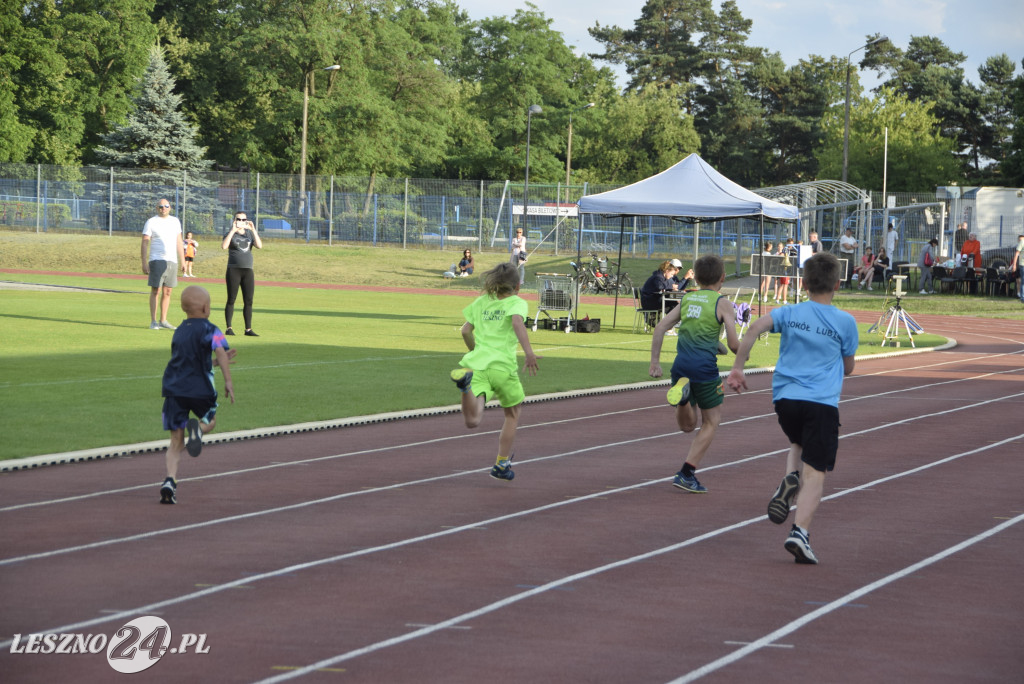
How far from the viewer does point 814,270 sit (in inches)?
276

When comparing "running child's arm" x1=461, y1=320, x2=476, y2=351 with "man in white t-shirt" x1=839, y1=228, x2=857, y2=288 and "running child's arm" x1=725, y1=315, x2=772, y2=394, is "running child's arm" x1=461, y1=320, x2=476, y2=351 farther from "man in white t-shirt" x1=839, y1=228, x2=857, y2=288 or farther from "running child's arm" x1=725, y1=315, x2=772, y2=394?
"man in white t-shirt" x1=839, y1=228, x2=857, y2=288

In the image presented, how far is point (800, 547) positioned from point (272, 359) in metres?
11.2

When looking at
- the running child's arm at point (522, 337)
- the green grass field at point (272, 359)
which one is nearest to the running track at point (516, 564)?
the running child's arm at point (522, 337)

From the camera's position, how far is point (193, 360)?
7.99 metres

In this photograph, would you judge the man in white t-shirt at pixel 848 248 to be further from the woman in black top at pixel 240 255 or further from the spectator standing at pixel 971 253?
the woman in black top at pixel 240 255

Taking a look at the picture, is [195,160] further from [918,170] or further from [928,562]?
[928,562]

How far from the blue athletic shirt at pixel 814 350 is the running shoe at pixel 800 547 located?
0.74 metres

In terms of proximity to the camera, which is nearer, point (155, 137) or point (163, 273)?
point (163, 273)

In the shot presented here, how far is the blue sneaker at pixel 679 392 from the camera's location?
335 inches

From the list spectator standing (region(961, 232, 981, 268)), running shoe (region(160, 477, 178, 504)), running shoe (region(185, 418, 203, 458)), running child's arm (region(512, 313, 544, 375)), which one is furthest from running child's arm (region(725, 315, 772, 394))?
spectator standing (region(961, 232, 981, 268))

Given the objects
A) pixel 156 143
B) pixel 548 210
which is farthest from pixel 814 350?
pixel 156 143

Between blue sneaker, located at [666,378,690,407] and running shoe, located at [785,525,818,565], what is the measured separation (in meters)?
1.81

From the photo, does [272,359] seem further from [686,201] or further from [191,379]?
[686,201]

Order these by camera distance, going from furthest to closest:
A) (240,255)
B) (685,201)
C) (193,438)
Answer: (685,201)
(240,255)
(193,438)
